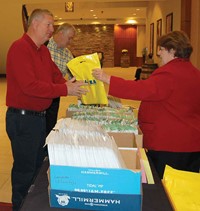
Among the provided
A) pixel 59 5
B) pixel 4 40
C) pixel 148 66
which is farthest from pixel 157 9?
pixel 4 40

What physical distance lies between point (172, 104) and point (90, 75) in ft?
2.02

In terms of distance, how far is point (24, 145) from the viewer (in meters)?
2.45

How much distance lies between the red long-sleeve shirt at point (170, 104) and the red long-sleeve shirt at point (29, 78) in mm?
484

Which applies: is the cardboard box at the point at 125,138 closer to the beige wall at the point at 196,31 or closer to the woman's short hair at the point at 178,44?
the woman's short hair at the point at 178,44

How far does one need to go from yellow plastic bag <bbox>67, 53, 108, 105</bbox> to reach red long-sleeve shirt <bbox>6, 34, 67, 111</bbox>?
151 mm

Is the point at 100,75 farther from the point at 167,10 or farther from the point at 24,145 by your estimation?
the point at 167,10

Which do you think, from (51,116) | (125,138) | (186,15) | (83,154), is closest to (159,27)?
(186,15)

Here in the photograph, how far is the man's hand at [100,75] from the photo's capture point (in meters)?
2.09

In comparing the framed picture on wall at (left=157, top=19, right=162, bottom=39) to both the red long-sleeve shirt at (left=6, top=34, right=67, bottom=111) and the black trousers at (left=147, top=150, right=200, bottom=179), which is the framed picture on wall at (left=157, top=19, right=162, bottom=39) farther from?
the black trousers at (left=147, top=150, right=200, bottom=179)

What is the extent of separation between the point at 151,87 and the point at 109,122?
0.34m

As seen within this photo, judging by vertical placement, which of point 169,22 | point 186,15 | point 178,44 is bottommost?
point 178,44

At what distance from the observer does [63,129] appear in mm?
1393

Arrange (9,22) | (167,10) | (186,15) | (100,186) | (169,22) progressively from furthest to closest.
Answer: (9,22), (167,10), (169,22), (186,15), (100,186)

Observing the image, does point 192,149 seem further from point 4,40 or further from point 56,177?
point 4,40
